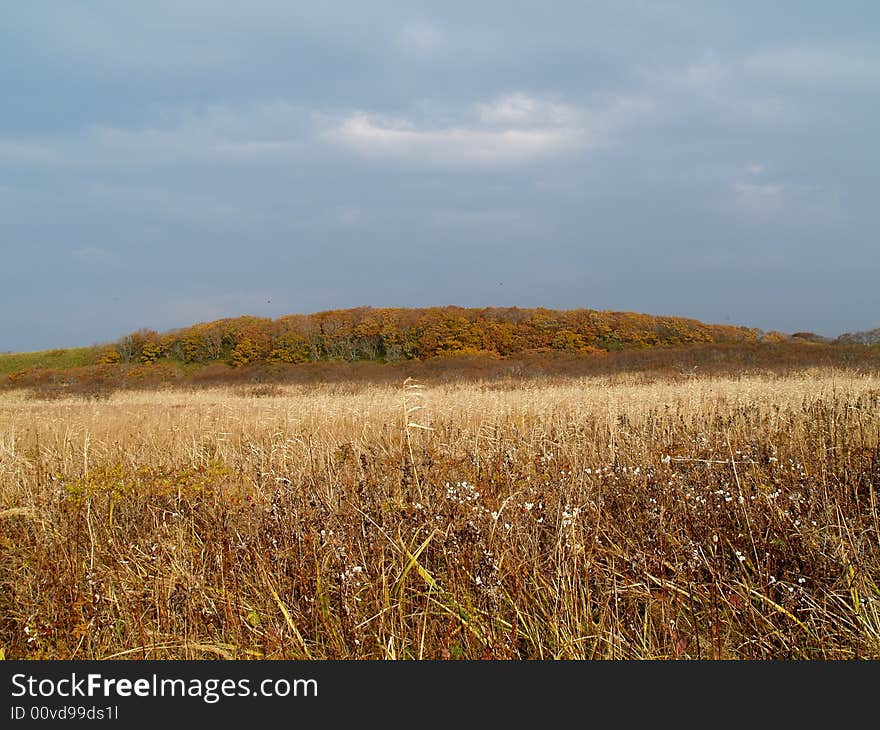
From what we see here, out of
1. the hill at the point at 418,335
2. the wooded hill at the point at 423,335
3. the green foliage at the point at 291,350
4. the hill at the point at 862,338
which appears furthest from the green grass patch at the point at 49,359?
the hill at the point at 862,338

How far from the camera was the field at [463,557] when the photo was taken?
238cm

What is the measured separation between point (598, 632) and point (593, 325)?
44395 millimetres

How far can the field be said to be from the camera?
7.81 ft

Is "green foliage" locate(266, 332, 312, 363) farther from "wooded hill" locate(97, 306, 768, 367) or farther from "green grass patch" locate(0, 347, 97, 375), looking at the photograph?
"green grass patch" locate(0, 347, 97, 375)

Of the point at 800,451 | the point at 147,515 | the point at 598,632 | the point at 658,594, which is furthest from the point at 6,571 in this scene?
the point at 800,451

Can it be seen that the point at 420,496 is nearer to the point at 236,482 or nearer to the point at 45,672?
the point at 236,482

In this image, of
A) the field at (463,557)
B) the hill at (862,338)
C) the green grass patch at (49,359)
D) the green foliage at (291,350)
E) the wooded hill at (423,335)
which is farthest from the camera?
the green grass patch at (49,359)

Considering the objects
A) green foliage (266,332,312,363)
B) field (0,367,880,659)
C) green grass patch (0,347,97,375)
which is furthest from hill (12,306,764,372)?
field (0,367,880,659)

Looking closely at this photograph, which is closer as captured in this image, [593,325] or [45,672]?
[45,672]

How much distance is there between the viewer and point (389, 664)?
2.10m

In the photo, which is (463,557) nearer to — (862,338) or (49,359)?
(862,338)

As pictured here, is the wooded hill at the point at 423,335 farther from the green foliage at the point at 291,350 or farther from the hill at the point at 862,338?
the hill at the point at 862,338

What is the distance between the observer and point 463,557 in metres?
2.85

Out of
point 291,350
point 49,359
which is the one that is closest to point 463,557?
point 291,350
